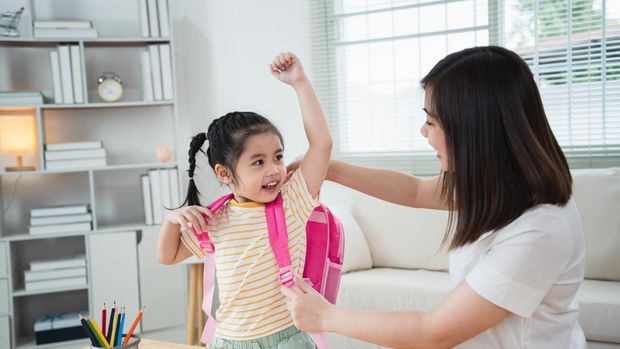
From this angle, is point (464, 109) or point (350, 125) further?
point (350, 125)

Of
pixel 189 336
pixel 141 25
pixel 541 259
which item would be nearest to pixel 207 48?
pixel 141 25

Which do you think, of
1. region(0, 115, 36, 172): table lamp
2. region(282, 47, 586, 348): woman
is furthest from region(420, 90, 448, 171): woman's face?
region(0, 115, 36, 172): table lamp

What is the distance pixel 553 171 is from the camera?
1092 mm

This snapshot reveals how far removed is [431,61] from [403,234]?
1.04 meters

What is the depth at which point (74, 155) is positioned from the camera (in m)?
3.26

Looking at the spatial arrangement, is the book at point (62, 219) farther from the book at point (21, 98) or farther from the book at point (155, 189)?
the book at point (21, 98)

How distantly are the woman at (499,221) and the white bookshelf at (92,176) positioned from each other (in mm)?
2391

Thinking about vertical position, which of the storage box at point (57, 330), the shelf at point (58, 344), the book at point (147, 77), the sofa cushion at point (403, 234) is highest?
the book at point (147, 77)

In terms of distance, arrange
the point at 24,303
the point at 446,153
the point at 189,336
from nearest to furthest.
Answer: the point at 446,153 < the point at 189,336 < the point at 24,303

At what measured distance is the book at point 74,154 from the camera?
3.23 meters

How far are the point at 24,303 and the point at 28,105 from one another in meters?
1.23

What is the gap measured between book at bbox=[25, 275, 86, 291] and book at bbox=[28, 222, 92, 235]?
0.89 feet

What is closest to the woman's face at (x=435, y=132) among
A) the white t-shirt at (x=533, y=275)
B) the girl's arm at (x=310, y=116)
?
the white t-shirt at (x=533, y=275)

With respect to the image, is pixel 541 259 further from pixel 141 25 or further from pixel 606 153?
pixel 141 25
